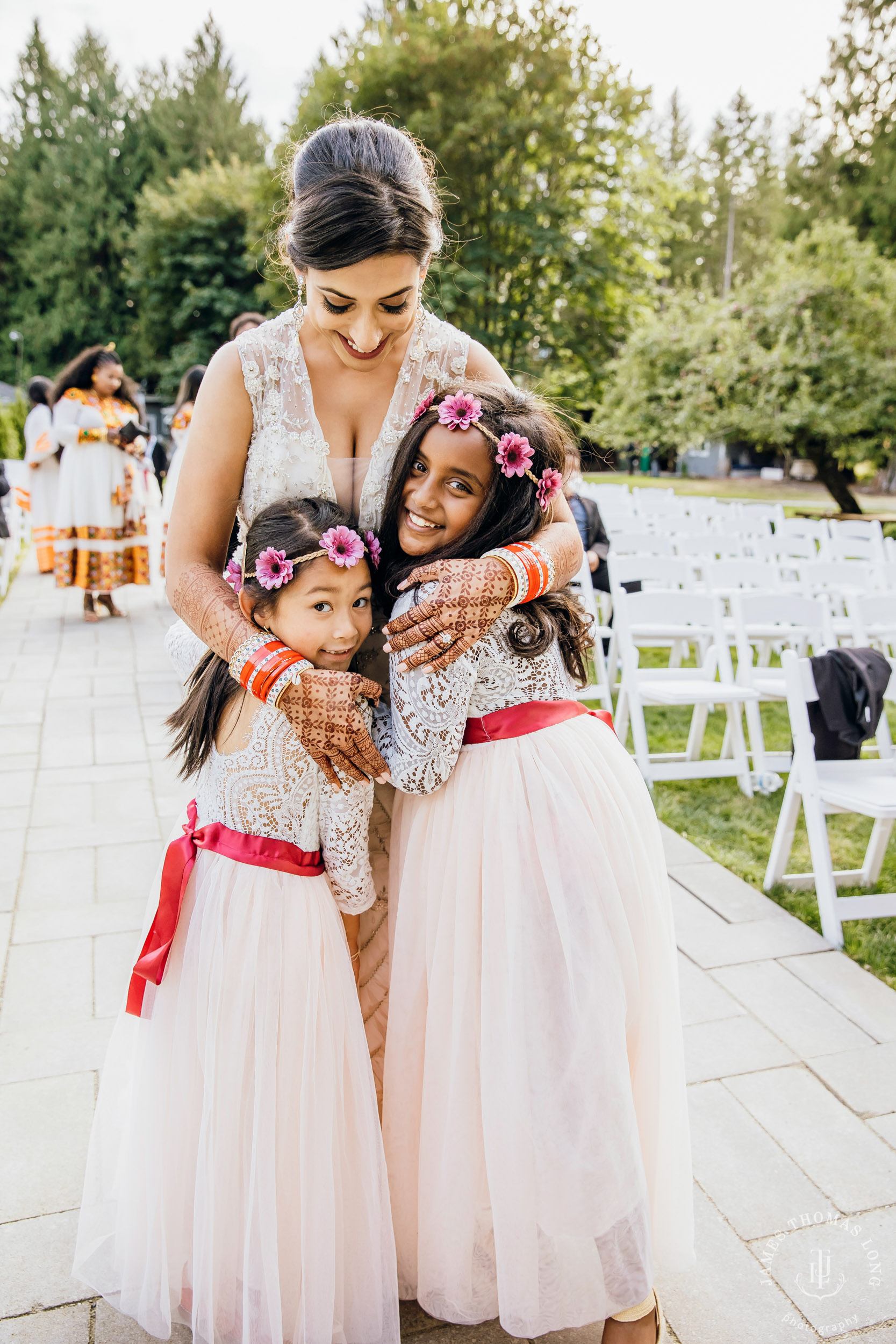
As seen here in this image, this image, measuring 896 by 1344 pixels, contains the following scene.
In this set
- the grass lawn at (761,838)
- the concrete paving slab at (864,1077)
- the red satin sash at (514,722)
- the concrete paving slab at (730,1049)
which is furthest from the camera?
the grass lawn at (761,838)

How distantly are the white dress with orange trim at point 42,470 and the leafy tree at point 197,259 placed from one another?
15.4 m

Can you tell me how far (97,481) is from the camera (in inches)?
307

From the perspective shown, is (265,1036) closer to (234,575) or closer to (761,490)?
(234,575)

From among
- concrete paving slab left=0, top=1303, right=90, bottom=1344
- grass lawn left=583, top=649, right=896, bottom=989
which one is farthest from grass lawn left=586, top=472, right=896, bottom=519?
concrete paving slab left=0, top=1303, right=90, bottom=1344

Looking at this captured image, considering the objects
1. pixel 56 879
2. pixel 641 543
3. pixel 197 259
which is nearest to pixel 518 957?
pixel 56 879

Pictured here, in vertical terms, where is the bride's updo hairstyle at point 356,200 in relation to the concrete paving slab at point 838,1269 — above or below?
above

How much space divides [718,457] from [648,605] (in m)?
38.1

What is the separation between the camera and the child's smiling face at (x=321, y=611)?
5.18ft

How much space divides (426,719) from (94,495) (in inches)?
279

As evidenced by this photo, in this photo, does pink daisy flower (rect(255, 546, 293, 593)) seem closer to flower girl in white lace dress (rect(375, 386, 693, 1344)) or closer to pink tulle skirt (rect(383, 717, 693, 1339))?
flower girl in white lace dress (rect(375, 386, 693, 1344))

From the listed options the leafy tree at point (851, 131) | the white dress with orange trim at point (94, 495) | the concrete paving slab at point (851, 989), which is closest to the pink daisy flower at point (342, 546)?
the concrete paving slab at point (851, 989)

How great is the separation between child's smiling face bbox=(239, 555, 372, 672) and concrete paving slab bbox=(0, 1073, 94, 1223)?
1455 mm

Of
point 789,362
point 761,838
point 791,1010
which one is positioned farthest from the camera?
point 789,362

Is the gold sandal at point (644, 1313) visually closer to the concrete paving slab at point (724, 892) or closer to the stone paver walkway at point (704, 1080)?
the stone paver walkway at point (704, 1080)
